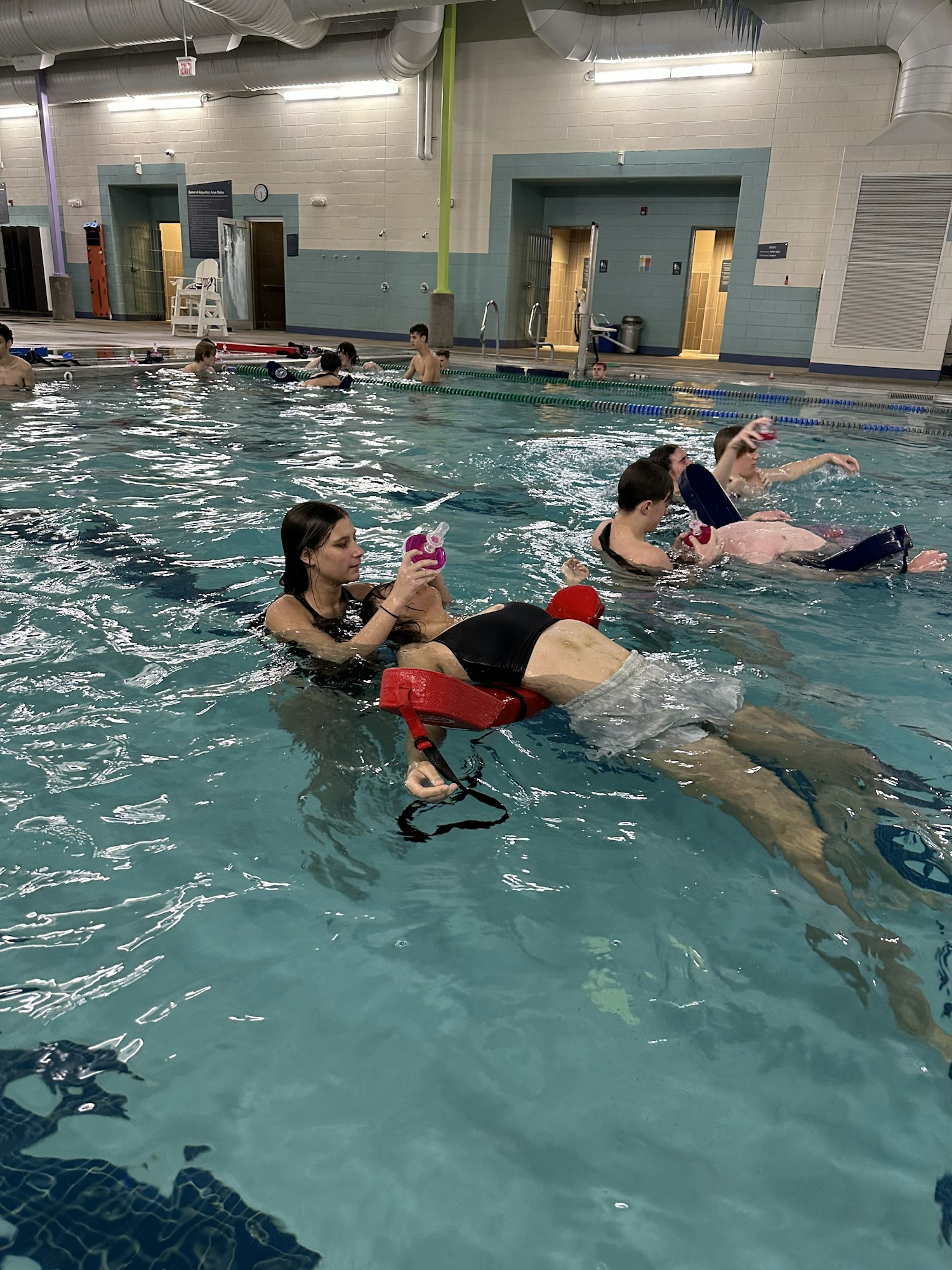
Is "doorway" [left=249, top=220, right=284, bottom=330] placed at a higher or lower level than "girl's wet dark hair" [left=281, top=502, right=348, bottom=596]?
higher

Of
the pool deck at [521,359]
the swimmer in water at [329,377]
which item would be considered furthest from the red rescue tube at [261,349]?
the swimmer in water at [329,377]

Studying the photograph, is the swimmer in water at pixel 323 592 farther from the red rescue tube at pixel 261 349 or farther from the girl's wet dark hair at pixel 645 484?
the red rescue tube at pixel 261 349

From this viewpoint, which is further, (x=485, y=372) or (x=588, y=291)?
(x=485, y=372)

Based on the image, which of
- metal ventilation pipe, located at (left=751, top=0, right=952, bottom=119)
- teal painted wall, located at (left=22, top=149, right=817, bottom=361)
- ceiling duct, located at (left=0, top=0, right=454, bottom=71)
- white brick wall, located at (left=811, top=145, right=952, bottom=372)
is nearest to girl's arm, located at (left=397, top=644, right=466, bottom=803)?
ceiling duct, located at (left=0, top=0, right=454, bottom=71)

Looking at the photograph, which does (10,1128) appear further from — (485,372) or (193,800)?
(485,372)

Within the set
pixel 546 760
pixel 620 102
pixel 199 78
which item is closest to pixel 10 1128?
pixel 546 760

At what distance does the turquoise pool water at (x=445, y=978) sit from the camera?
153 cm

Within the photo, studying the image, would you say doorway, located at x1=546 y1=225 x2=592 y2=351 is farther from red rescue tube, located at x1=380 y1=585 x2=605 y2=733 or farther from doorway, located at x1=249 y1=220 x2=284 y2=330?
red rescue tube, located at x1=380 y1=585 x2=605 y2=733

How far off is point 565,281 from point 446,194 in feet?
17.4

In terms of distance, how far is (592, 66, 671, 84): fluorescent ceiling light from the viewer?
15133mm

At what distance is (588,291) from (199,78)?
11.0m

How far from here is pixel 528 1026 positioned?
1.88m

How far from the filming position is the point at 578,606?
3.13m

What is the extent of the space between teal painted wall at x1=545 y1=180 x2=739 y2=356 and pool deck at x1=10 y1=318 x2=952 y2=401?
863 millimetres
